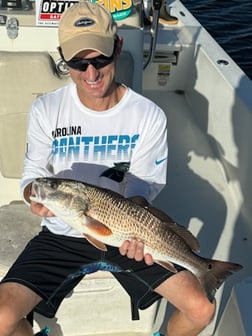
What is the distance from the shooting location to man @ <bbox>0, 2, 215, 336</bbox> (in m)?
2.25

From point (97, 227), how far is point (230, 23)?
8.13 metres

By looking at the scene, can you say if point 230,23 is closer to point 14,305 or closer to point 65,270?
point 65,270

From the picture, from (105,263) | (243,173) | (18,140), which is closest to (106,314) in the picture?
(105,263)

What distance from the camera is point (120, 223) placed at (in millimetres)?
2039

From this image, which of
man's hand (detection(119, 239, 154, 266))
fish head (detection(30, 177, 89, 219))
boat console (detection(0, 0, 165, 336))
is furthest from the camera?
boat console (detection(0, 0, 165, 336))

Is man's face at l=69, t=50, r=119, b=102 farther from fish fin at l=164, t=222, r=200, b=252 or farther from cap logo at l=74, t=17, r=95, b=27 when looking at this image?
fish fin at l=164, t=222, r=200, b=252

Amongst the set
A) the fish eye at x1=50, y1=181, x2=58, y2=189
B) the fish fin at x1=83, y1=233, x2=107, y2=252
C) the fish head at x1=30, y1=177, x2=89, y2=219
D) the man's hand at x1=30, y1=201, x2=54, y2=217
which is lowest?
the fish fin at x1=83, y1=233, x2=107, y2=252

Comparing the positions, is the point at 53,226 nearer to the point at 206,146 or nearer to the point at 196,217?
the point at 196,217

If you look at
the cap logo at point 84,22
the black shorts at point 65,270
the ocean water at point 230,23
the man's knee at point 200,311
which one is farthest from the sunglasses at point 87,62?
the ocean water at point 230,23

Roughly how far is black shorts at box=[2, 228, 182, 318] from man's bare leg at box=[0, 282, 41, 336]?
4 cm

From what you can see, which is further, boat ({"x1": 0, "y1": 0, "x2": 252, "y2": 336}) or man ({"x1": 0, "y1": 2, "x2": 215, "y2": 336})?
boat ({"x1": 0, "y1": 0, "x2": 252, "y2": 336})

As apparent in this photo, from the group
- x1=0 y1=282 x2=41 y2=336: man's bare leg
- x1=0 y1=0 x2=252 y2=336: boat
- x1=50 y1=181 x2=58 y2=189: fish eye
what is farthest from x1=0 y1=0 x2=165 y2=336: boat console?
x1=50 y1=181 x2=58 y2=189: fish eye

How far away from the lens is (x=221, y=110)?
4344mm

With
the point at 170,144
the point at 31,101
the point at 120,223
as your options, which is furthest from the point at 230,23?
A: the point at 120,223
